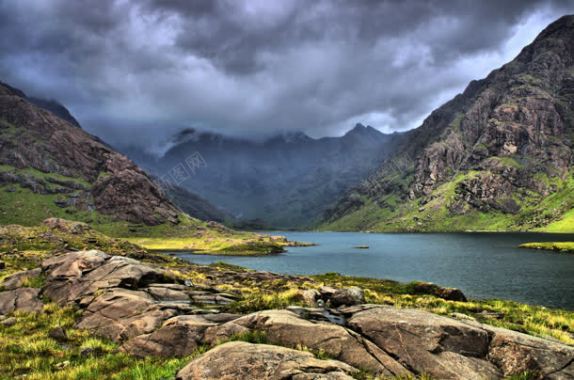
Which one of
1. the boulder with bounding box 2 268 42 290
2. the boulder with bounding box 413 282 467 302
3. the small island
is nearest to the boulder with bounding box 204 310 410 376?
the boulder with bounding box 2 268 42 290

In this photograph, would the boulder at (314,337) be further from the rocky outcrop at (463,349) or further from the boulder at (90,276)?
the boulder at (90,276)

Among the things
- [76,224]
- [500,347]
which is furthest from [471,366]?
[76,224]

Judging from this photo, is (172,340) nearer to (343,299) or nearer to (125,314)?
(125,314)

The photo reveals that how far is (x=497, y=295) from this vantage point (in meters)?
68.4

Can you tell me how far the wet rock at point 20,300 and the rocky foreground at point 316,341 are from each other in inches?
49.3

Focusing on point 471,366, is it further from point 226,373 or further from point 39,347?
point 39,347

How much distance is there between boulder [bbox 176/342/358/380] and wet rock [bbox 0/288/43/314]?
19.6 metres

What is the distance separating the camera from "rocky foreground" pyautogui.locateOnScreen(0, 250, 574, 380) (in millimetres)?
11695

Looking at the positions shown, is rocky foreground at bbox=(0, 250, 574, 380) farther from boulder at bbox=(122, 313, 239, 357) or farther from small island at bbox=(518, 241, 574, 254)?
small island at bbox=(518, 241, 574, 254)

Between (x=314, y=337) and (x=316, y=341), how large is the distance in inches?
8.2

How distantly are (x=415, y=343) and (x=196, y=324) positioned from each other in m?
10.2

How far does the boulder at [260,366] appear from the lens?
1069 cm

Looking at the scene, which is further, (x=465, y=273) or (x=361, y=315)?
(x=465, y=273)

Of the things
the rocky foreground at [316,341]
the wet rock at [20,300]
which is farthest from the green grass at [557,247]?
the wet rock at [20,300]
